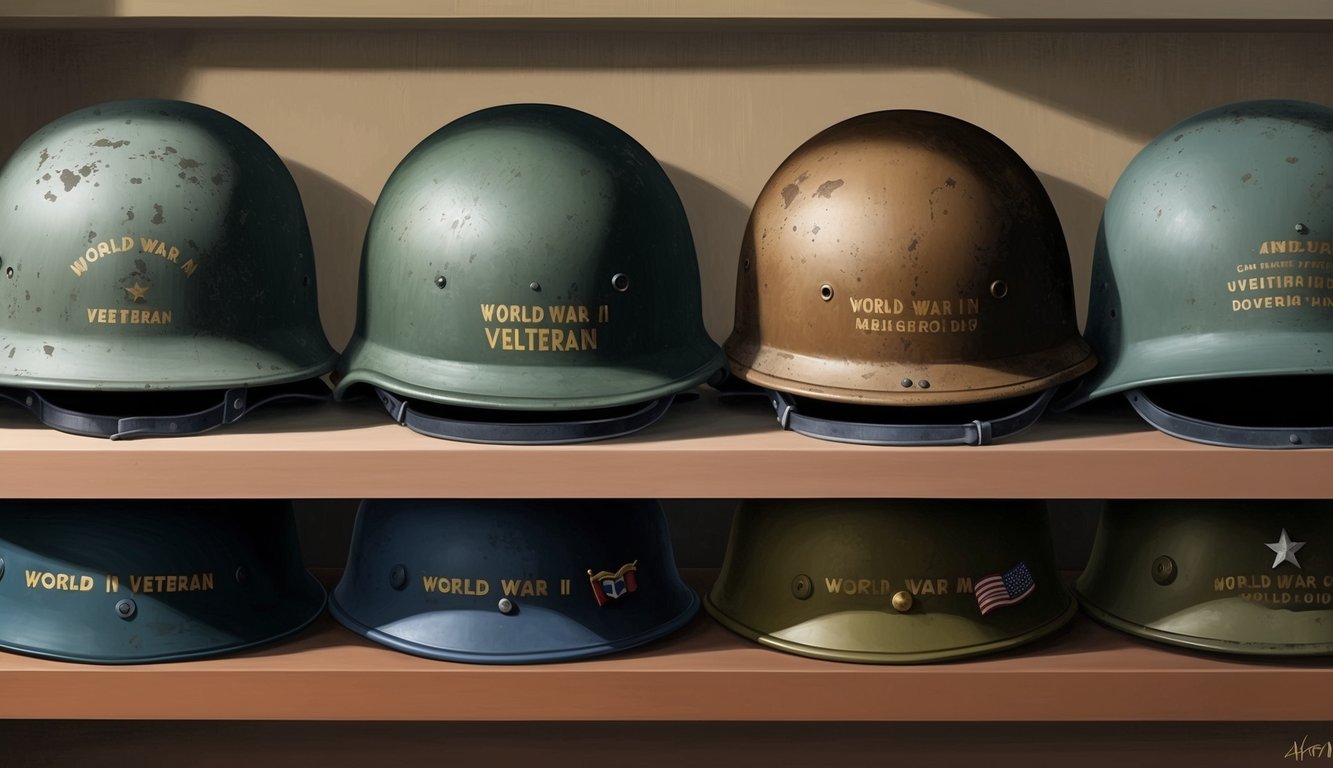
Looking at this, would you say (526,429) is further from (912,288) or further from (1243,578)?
(1243,578)

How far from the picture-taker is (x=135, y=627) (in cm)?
136

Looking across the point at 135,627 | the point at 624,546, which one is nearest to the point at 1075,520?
the point at 624,546

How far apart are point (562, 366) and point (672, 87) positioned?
498 millimetres

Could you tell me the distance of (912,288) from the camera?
4.39 ft

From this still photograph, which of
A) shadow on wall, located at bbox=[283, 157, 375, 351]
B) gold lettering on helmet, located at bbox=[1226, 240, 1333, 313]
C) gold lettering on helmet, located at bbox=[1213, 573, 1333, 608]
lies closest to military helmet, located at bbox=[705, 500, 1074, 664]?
gold lettering on helmet, located at bbox=[1213, 573, 1333, 608]

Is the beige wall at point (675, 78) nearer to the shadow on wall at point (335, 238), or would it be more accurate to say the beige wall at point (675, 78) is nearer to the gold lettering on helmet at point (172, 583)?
the shadow on wall at point (335, 238)

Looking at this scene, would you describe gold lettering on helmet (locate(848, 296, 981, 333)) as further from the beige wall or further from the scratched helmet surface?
the scratched helmet surface

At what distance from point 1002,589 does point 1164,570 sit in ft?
0.62

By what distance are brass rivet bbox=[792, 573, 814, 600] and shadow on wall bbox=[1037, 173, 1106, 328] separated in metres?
0.57

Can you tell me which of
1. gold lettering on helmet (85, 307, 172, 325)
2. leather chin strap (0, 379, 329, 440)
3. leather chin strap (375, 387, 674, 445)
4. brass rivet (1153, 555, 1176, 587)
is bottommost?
brass rivet (1153, 555, 1176, 587)

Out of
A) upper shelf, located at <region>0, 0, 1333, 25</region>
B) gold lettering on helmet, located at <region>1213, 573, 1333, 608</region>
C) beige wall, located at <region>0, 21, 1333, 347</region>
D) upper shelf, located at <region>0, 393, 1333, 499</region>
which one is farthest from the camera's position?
beige wall, located at <region>0, 21, 1333, 347</region>

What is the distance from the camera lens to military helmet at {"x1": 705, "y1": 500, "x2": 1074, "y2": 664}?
137 centimetres

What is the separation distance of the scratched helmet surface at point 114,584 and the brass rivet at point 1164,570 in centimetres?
99

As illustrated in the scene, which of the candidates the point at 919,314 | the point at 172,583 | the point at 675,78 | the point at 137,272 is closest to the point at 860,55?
the point at 675,78
